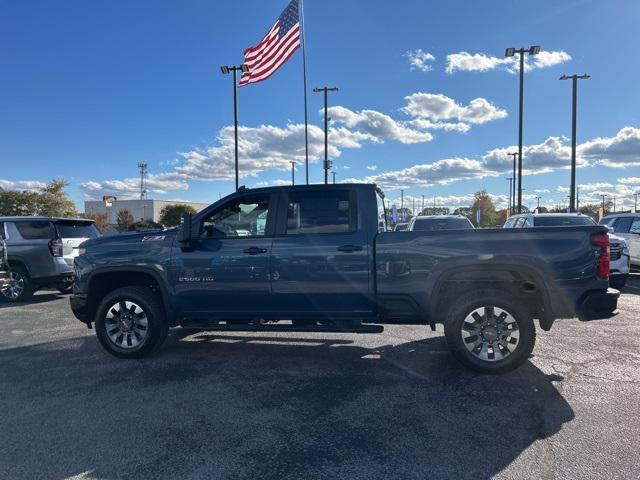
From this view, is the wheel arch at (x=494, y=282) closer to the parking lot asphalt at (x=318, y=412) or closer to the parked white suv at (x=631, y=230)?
the parking lot asphalt at (x=318, y=412)

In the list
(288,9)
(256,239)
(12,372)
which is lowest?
(12,372)

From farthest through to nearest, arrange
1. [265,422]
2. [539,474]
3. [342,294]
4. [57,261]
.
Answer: [57,261]
[342,294]
[265,422]
[539,474]

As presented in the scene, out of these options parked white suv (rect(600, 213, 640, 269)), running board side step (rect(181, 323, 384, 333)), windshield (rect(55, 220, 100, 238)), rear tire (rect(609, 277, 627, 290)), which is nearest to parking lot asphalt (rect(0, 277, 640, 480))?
running board side step (rect(181, 323, 384, 333))

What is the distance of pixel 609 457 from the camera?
303 centimetres

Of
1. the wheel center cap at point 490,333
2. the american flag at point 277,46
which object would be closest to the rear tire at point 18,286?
the wheel center cap at point 490,333

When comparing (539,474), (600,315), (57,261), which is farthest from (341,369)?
(57,261)

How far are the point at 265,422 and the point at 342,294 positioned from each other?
63.5 inches

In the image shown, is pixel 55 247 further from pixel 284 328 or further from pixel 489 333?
pixel 489 333

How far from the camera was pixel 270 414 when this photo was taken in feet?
12.5

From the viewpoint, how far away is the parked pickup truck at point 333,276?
14.6 ft

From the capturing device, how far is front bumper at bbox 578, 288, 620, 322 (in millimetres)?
4395

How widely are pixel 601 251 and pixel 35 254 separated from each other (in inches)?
392

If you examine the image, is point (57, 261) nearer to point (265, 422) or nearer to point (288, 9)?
point (265, 422)

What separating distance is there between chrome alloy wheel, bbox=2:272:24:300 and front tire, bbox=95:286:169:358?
18.4 feet
